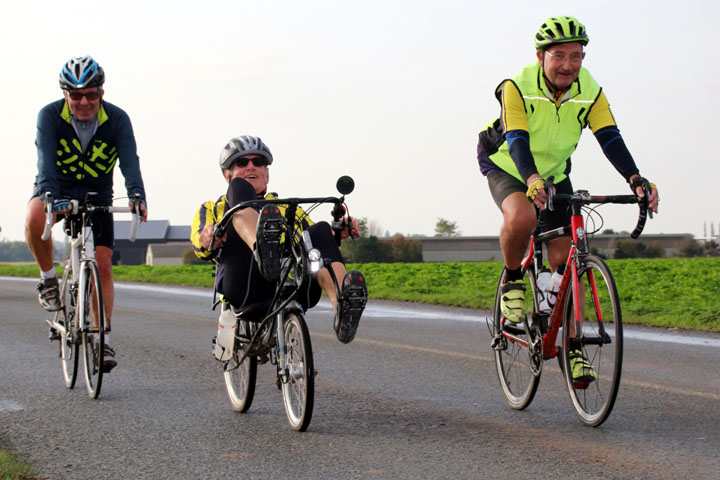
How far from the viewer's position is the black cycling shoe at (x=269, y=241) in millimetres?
4867

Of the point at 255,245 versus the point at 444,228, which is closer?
the point at 255,245

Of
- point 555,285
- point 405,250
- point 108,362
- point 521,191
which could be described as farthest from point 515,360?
point 405,250

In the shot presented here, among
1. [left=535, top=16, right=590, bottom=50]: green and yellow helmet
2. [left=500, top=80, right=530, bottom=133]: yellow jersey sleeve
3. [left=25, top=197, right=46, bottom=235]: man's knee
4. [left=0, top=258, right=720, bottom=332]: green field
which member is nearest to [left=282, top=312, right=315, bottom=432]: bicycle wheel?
[left=500, top=80, right=530, bottom=133]: yellow jersey sleeve

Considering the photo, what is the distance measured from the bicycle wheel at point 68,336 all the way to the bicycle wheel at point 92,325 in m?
0.18

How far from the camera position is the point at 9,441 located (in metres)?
5.04

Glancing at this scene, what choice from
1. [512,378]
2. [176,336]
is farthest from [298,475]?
[176,336]

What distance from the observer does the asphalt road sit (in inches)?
174

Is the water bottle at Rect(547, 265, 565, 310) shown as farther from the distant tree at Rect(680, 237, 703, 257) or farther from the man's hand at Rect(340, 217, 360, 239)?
the distant tree at Rect(680, 237, 703, 257)

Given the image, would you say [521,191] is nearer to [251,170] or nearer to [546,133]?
[546,133]

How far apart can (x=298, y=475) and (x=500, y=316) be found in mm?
2331

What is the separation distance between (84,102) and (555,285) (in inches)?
137

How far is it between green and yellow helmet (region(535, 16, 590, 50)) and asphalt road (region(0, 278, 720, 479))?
2165 millimetres

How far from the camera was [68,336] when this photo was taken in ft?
22.3

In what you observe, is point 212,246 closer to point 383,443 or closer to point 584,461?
point 383,443
